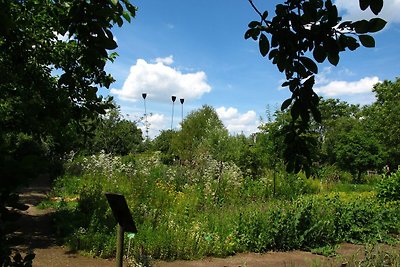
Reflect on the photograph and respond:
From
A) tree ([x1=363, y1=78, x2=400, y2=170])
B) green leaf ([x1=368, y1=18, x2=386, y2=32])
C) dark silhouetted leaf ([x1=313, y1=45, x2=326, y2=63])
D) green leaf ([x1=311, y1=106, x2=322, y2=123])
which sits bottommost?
green leaf ([x1=311, y1=106, x2=322, y2=123])

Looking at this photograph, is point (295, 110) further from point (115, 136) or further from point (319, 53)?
point (115, 136)

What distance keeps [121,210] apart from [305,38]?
7.46 feet

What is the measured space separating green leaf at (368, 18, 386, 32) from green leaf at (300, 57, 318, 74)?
0.27m

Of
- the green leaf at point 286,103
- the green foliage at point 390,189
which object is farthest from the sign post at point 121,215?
the green foliage at point 390,189

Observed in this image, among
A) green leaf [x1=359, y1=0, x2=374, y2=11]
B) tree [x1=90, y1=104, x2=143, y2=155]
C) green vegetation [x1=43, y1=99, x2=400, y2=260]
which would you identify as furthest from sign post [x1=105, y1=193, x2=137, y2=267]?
tree [x1=90, y1=104, x2=143, y2=155]

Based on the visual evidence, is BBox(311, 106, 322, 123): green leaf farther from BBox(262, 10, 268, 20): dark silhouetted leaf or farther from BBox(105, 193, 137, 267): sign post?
BBox(105, 193, 137, 267): sign post

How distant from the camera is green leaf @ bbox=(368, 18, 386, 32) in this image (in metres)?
1.27

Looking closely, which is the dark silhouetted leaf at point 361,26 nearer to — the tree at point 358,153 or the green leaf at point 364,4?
the green leaf at point 364,4

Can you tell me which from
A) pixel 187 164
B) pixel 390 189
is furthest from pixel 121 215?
pixel 187 164

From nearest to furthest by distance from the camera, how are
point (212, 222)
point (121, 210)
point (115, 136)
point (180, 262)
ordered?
1. point (121, 210)
2. point (180, 262)
3. point (212, 222)
4. point (115, 136)

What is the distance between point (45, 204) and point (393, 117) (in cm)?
2967

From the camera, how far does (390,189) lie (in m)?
11.5

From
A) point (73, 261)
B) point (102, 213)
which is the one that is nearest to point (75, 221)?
point (102, 213)

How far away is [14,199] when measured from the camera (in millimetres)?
1109
